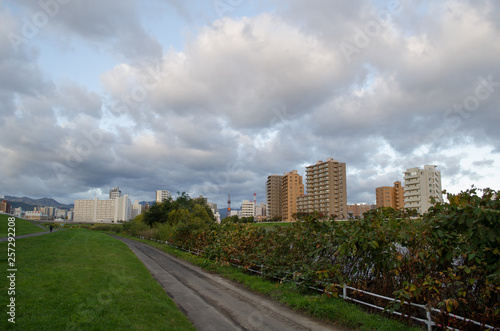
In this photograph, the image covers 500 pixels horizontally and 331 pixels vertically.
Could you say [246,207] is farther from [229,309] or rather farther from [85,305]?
[85,305]

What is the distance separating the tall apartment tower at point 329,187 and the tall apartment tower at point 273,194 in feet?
142

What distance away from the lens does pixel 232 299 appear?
9188 mm

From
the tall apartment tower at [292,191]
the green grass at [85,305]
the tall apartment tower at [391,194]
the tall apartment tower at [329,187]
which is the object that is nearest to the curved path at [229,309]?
the green grass at [85,305]

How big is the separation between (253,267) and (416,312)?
8.32 metres

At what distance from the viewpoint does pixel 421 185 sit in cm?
6969

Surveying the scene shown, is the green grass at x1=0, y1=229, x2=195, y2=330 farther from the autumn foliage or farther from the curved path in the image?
the autumn foliage

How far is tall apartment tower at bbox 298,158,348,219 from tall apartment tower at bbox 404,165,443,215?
29163mm

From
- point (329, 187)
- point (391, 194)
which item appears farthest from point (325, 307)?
point (391, 194)

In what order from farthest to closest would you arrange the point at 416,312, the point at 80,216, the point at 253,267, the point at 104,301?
the point at 80,216 → the point at 253,267 → the point at 104,301 → the point at 416,312

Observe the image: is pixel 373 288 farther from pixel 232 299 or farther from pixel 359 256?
pixel 232 299

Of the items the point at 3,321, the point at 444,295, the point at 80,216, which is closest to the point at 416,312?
the point at 444,295

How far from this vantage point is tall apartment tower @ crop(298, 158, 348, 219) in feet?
333

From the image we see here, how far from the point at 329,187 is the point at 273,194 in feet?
176

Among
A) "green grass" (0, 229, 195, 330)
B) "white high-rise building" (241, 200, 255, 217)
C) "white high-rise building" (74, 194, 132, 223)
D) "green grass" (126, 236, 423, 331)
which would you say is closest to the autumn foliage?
"green grass" (126, 236, 423, 331)
